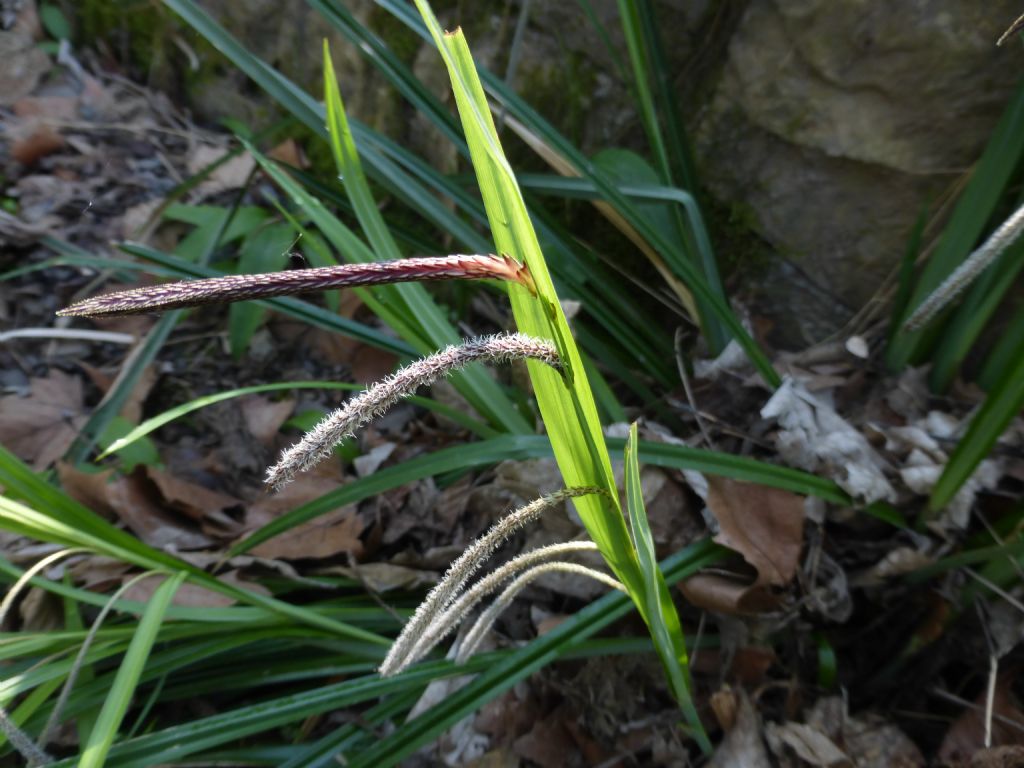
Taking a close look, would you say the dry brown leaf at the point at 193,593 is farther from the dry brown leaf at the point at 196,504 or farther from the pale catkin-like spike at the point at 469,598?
the pale catkin-like spike at the point at 469,598

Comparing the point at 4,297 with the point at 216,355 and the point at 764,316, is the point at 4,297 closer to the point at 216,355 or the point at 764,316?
the point at 216,355

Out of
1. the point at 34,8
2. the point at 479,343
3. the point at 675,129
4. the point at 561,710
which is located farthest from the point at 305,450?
the point at 34,8

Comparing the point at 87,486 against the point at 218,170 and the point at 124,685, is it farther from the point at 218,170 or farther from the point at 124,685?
the point at 218,170

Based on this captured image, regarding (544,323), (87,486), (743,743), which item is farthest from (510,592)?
(87,486)

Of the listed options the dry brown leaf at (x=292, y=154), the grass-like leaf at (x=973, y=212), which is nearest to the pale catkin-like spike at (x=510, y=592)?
the grass-like leaf at (x=973, y=212)

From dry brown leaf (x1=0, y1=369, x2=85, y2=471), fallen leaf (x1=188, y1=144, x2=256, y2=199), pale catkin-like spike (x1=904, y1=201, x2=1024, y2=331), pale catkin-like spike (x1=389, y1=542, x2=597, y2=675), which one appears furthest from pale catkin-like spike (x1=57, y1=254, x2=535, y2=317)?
fallen leaf (x1=188, y1=144, x2=256, y2=199)

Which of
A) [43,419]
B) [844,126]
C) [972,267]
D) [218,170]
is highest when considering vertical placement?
[844,126]
